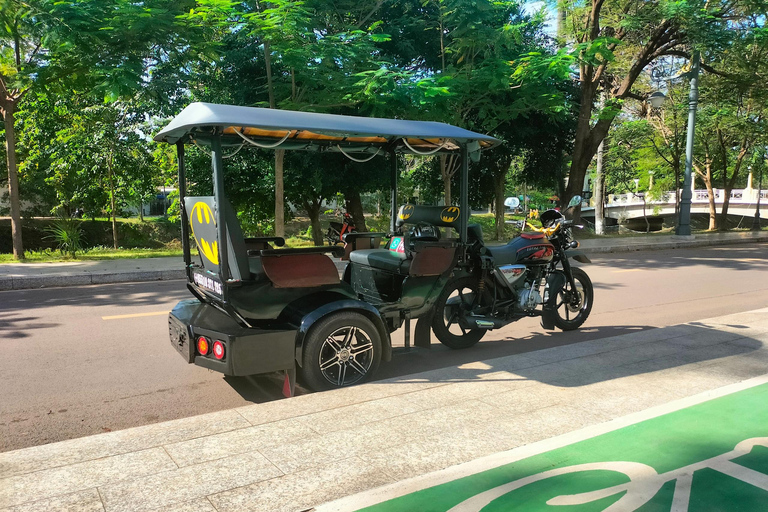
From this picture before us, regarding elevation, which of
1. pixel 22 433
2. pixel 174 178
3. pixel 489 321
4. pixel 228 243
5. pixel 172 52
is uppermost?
pixel 172 52

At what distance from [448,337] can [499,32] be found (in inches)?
375

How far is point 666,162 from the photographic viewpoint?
32.6 metres

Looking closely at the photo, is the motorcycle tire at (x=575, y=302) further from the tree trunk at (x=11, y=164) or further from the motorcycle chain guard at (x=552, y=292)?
the tree trunk at (x=11, y=164)

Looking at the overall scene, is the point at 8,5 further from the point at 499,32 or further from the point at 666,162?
the point at 666,162

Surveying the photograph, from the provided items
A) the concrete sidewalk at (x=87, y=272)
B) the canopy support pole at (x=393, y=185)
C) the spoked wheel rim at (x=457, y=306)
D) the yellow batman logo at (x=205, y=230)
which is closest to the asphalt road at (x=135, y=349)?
the spoked wheel rim at (x=457, y=306)

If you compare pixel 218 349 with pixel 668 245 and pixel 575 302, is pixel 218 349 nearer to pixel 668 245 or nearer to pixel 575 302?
pixel 575 302

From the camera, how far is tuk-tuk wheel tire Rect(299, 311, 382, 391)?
14.4ft

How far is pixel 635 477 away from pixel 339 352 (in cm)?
231

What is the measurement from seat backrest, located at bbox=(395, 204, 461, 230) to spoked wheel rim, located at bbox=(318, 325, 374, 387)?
165 cm

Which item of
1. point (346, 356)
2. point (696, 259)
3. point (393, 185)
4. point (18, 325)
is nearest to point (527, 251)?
point (393, 185)

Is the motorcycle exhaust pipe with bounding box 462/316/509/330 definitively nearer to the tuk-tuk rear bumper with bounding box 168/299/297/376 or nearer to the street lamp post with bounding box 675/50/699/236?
the tuk-tuk rear bumper with bounding box 168/299/297/376

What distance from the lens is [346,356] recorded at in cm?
458

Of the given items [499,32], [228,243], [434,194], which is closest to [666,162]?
[434,194]

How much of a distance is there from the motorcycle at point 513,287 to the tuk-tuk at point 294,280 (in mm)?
347
